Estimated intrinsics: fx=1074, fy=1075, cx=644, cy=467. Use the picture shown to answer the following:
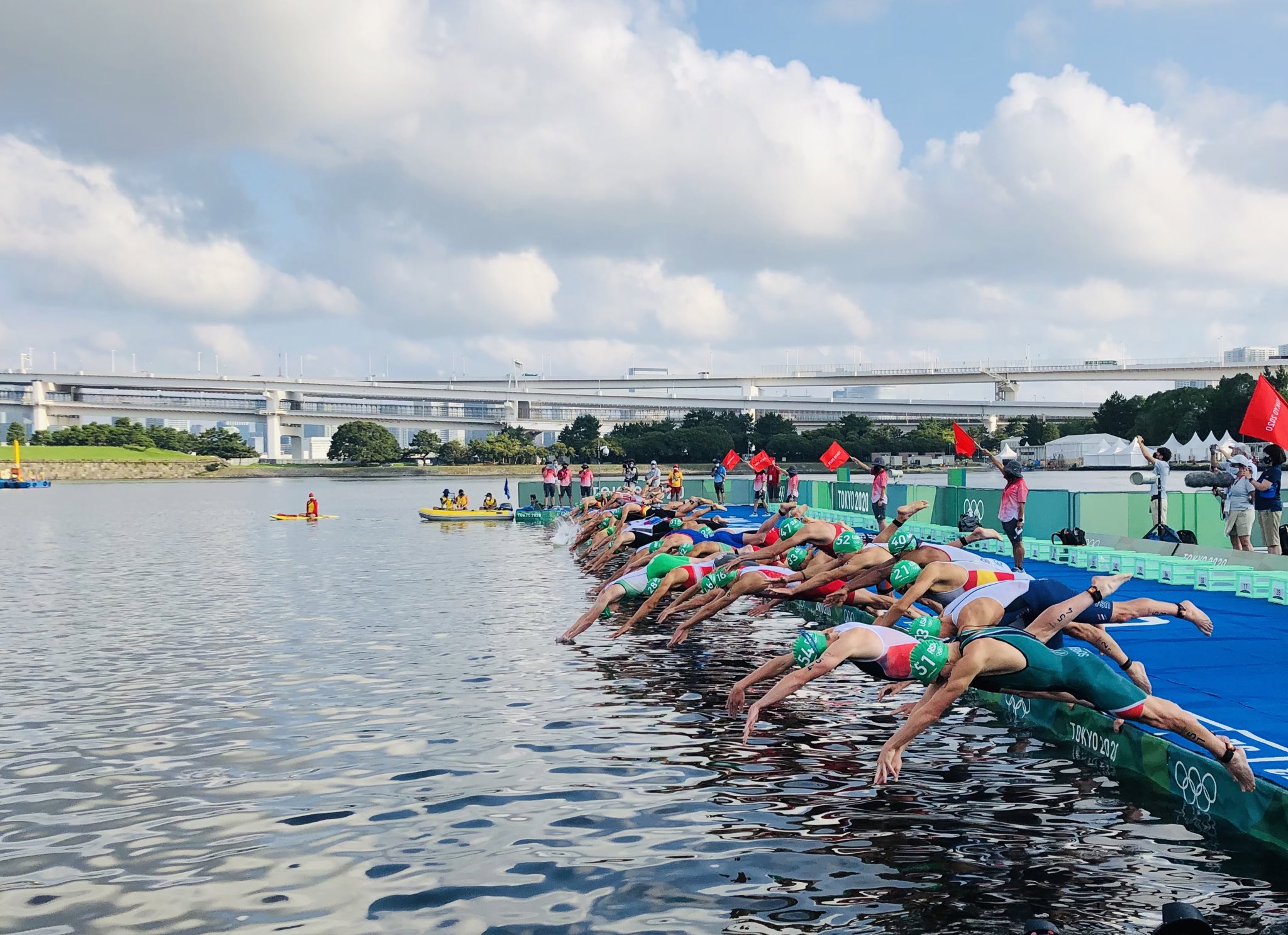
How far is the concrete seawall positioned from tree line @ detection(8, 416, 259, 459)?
12.0 meters

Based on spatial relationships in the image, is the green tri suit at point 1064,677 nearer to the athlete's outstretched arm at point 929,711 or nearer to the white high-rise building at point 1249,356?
the athlete's outstretched arm at point 929,711

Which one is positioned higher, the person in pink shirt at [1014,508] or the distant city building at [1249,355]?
the distant city building at [1249,355]

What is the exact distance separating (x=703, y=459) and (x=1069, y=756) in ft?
410

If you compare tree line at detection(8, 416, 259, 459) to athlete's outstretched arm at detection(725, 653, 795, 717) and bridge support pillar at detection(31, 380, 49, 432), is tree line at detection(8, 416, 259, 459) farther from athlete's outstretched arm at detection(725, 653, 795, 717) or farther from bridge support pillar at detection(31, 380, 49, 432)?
athlete's outstretched arm at detection(725, 653, 795, 717)

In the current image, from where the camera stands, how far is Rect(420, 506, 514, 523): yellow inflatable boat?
166ft

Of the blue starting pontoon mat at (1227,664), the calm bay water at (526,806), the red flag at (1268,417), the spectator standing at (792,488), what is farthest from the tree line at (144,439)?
the blue starting pontoon mat at (1227,664)

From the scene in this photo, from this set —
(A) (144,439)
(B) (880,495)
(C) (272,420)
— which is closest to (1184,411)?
(B) (880,495)

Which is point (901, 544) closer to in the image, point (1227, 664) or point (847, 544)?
point (847, 544)

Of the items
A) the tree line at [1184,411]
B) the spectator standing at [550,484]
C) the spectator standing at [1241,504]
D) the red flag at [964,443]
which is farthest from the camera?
the tree line at [1184,411]

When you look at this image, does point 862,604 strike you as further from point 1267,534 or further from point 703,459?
point 703,459

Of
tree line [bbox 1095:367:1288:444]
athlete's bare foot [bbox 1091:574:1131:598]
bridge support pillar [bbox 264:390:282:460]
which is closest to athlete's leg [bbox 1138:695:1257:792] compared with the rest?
athlete's bare foot [bbox 1091:574:1131:598]

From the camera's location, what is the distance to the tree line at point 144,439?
158875 millimetres

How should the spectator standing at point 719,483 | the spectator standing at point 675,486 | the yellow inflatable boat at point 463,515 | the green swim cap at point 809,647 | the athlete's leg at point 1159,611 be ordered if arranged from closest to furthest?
the green swim cap at point 809,647 < the athlete's leg at point 1159,611 < the spectator standing at point 675,486 < the spectator standing at point 719,483 < the yellow inflatable boat at point 463,515

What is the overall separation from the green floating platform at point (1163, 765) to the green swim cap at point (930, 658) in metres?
1.82
